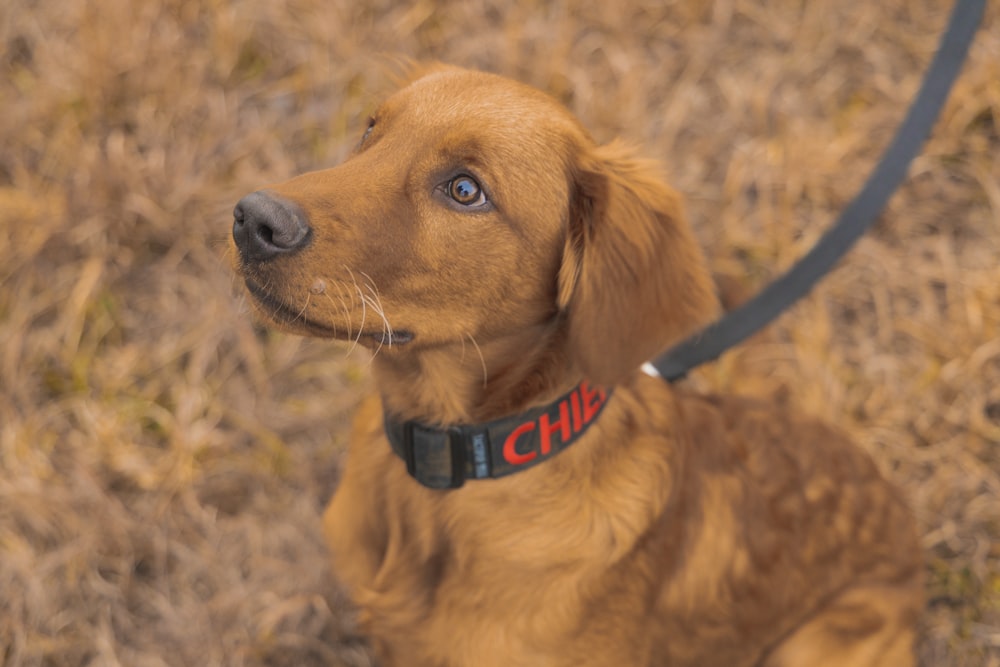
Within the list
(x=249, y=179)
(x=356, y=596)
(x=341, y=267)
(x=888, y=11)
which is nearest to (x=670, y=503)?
(x=356, y=596)

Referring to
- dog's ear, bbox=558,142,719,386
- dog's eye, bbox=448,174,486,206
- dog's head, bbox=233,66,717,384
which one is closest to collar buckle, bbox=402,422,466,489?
dog's head, bbox=233,66,717,384

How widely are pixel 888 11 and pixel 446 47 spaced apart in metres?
2.35

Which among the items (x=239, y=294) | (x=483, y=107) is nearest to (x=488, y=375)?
(x=483, y=107)

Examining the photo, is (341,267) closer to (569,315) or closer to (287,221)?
(287,221)

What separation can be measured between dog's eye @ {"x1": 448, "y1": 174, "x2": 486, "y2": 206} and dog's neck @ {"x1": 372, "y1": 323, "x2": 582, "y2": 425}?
1.09 ft

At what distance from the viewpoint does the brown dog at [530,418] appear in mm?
2105

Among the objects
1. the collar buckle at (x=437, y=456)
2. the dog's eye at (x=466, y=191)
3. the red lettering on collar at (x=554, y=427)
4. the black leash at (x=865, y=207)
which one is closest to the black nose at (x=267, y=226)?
the dog's eye at (x=466, y=191)

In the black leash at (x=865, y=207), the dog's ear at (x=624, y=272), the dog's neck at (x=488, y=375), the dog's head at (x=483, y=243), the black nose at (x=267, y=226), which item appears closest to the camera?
the black nose at (x=267, y=226)

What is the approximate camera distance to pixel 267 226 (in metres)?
1.92

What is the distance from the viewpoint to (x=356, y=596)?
104 inches

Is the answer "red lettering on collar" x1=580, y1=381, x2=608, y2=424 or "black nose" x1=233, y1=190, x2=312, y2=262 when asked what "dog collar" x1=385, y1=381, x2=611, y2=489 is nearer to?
"red lettering on collar" x1=580, y1=381, x2=608, y2=424

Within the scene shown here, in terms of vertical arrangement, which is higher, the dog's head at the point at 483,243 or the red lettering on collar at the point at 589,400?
the dog's head at the point at 483,243

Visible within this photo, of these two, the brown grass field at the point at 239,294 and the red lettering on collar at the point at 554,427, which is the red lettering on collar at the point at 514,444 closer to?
the red lettering on collar at the point at 554,427

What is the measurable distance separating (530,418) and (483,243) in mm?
433
